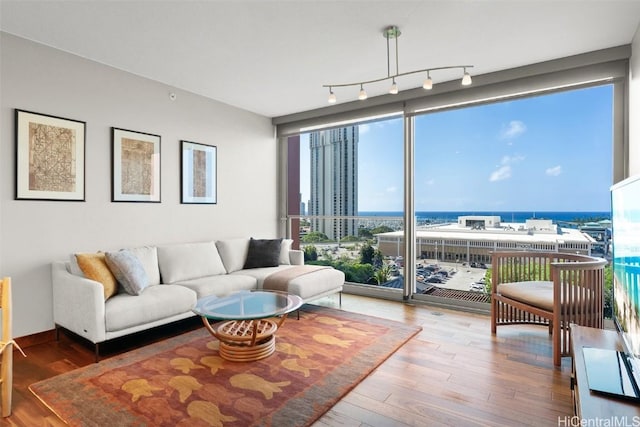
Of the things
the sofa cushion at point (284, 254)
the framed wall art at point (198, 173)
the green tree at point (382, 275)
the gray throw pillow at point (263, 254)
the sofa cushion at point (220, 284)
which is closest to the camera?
the sofa cushion at point (220, 284)

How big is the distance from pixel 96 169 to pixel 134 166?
387 millimetres

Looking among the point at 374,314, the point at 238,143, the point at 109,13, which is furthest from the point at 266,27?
the point at 374,314

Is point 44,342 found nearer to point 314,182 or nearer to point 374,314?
point 374,314

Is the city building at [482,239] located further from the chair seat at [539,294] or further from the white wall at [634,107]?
the white wall at [634,107]

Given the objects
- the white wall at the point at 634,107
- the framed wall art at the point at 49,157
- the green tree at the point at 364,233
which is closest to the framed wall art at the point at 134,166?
the framed wall art at the point at 49,157

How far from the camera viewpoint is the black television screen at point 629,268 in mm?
1416

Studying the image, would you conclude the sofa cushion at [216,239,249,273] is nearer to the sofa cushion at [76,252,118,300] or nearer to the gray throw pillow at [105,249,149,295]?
the gray throw pillow at [105,249,149,295]

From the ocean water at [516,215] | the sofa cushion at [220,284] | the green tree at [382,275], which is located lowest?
the green tree at [382,275]

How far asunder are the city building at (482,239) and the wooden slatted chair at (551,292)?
0.53 m

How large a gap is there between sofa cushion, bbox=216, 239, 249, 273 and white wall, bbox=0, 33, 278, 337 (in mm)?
361

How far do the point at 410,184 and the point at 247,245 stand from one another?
229cm

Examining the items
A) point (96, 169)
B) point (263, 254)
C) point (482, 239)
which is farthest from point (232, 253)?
point (482, 239)

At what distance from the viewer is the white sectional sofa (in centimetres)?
271

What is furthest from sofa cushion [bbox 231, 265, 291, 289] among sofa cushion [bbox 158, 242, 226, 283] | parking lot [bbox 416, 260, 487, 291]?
parking lot [bbox 416, 260, 487, 291]
